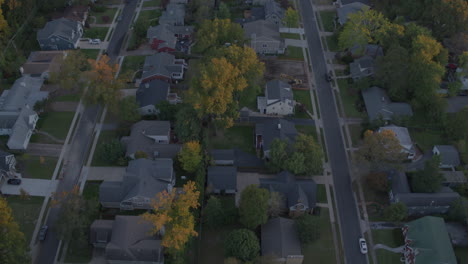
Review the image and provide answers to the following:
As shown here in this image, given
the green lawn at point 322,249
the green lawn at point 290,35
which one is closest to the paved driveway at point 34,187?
the green lawn at point 322,249

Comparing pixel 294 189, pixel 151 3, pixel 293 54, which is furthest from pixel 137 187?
pixel 151 3

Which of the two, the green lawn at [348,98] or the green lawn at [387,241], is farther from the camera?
the green lawn at [348,98]

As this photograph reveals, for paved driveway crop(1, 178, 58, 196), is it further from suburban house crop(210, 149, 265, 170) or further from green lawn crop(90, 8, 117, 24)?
green lawn crop(90, 8, 117, 24)

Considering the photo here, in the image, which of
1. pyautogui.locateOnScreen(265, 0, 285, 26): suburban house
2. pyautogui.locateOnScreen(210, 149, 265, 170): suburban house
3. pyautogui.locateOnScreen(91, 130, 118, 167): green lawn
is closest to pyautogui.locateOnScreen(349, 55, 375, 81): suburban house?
pyautogui.locateOnScreen(265, 0, 285, 26): suburban house

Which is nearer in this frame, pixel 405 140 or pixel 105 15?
pixel 405 140

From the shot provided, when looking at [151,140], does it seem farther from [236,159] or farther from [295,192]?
[295,192]

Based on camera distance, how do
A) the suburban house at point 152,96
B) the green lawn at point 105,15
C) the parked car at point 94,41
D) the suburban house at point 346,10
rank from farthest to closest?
the green lawn at point 105,15, the suburban house at point 346,10, the parked car at point 94,41, the suburban house at point 152,96

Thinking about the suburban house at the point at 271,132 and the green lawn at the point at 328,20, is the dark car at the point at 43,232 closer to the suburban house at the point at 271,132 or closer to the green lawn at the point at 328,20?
the suburban house at the point at 271,132

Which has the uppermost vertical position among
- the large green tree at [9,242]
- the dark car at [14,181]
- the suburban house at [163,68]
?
the suburban house at [163,68]
